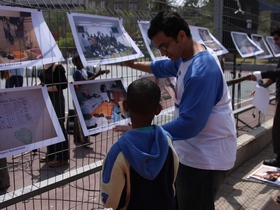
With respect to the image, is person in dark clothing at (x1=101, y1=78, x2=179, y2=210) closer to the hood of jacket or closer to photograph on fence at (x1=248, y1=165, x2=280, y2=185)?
the hood of jacket

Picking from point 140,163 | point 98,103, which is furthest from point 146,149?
point 98,103

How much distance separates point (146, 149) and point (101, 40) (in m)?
1.21

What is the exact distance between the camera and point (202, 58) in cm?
202

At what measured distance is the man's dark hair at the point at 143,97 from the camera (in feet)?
5.45

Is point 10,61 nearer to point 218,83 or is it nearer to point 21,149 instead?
point 21,149

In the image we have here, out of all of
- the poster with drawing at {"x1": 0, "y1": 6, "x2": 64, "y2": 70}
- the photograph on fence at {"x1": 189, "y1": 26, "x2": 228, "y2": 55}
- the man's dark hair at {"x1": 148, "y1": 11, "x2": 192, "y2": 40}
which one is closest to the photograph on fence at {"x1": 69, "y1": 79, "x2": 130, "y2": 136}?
the poster with drawing at {"x1": 0, "y1": 6, "x2": 64, "y2": 70}

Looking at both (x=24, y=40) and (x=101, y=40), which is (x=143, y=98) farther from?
(x=101, y=40)

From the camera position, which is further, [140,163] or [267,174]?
[267,174]

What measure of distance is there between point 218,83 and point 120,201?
0.91 metres

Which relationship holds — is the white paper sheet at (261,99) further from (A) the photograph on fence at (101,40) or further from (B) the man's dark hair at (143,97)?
(B) the man's dark hair at (143,97)

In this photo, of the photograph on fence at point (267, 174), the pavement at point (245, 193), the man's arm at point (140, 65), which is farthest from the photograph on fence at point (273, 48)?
the man's arm at point (140, 65)

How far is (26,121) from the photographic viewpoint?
2.10 m

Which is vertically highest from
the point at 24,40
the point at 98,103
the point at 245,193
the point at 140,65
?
the point at 24,40

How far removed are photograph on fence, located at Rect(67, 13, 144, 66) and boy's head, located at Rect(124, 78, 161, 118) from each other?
81cm
